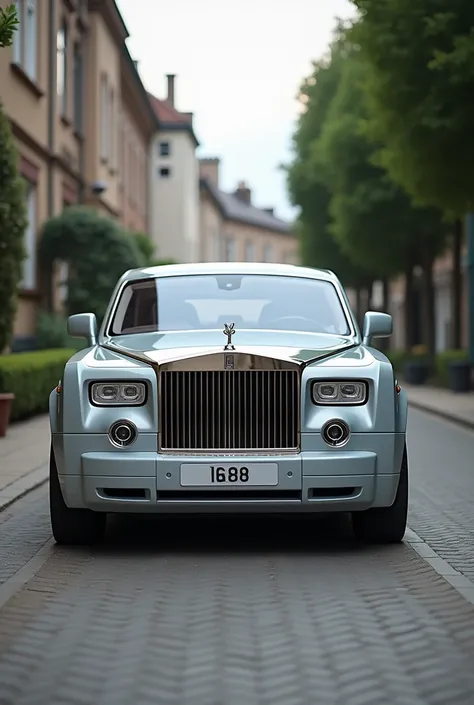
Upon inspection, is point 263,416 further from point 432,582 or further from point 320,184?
point 320,184

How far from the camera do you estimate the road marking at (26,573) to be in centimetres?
662

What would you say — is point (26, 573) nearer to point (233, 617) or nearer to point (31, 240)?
point (233, 617)

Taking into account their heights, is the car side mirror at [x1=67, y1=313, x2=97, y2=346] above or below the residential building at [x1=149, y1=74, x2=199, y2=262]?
below

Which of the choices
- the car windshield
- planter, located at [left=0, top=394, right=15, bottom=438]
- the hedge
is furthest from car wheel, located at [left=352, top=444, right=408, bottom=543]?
the hedge

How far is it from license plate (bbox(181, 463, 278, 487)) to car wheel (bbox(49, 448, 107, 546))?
808 mm

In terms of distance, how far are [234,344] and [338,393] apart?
734 mm

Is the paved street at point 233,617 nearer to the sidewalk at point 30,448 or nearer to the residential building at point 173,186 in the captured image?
the sidewalk at point 30,448

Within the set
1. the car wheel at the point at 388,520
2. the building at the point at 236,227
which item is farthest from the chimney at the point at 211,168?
the car wheel at the point at 388,520

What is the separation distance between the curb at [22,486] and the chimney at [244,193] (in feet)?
351

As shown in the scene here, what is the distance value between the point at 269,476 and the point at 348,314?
2.03 m

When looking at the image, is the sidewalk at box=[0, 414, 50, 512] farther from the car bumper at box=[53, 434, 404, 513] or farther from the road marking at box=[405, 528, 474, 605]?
the road marking at box=[405, 528, 474, 605]

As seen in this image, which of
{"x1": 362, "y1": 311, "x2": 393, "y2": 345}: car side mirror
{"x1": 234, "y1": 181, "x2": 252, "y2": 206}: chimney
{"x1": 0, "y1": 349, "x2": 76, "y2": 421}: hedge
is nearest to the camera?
{"x1": 362, "y1": 311, "x2": 393, "y2": 345}: car side mirror

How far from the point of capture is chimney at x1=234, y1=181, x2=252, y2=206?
118 meters

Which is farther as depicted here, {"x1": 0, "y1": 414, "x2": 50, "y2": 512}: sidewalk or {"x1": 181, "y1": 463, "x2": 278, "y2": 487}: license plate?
{"x1": 0, "y1": 414, "x2": 50, "y2": 512}: sidewalk
